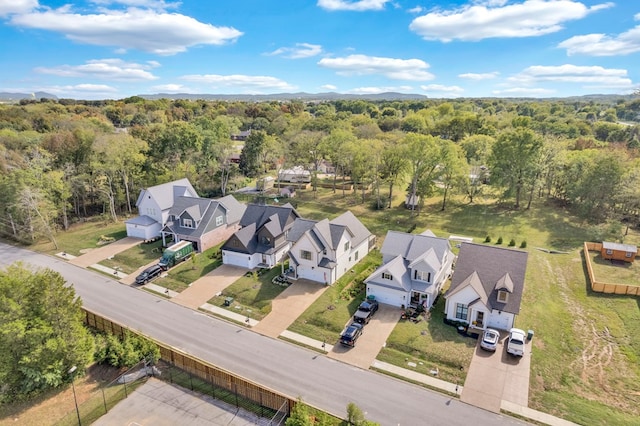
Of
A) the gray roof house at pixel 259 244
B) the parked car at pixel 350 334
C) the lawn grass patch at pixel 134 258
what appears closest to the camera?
the parked car at pixel 350 334

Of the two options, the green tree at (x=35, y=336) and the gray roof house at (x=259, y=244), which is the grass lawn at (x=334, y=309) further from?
the green tree at (x=35, y=336)

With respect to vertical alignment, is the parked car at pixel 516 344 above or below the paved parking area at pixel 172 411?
above

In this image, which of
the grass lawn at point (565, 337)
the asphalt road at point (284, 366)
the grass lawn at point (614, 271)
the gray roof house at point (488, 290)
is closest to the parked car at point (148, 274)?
the asphalt road at point (284, 366)

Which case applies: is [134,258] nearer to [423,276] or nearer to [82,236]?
[82,236]

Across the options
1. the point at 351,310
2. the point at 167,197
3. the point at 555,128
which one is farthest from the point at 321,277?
the point at 555,128

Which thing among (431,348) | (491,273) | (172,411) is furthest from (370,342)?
(172,411)

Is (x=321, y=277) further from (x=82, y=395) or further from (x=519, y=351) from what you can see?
(x=82, y=395)

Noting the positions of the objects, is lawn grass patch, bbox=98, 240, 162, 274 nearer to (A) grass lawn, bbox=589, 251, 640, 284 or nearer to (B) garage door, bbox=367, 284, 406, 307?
(B) garage door, bbox=367, 284, 406, 307
